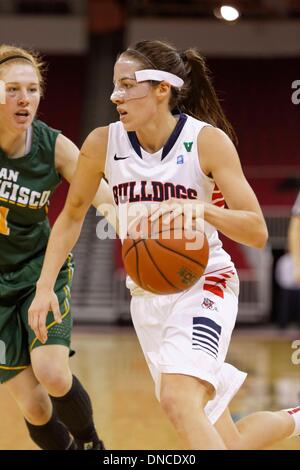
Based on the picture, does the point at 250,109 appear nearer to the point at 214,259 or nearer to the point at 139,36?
the point at 139,36

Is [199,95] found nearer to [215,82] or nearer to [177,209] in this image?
[177,209]

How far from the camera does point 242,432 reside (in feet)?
11.5

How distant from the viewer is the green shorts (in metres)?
3.94

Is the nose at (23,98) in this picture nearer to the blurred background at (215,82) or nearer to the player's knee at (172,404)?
the player's knee at (172,404)

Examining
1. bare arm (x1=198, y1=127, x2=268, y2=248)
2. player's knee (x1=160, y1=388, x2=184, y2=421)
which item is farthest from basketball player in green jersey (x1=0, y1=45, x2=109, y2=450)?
player's knee (x1=160, y1=388, x2=184, y2=421)

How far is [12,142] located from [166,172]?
3.25 ft

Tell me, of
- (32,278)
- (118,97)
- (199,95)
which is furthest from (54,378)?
(199,95)

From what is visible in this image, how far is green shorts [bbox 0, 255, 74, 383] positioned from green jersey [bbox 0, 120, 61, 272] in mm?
70

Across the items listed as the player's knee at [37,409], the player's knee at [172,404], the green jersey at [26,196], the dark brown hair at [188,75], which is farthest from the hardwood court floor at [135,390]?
the dark brown hair at [188,75]

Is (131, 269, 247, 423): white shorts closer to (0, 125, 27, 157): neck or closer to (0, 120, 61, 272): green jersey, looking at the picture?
(0, 120, 61, 272): green jersey

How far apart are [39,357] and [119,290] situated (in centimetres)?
1122

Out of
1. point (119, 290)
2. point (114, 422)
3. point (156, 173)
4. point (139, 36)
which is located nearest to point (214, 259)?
point (156, 173)

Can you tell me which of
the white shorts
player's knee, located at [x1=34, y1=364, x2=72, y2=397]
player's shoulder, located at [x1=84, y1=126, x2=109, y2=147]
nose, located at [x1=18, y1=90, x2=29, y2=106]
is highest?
nose, located at [x1=18, y1=90, x2=29, y2=106]

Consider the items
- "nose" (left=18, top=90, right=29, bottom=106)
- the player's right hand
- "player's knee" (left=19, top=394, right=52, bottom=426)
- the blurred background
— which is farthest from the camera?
the blurred background
